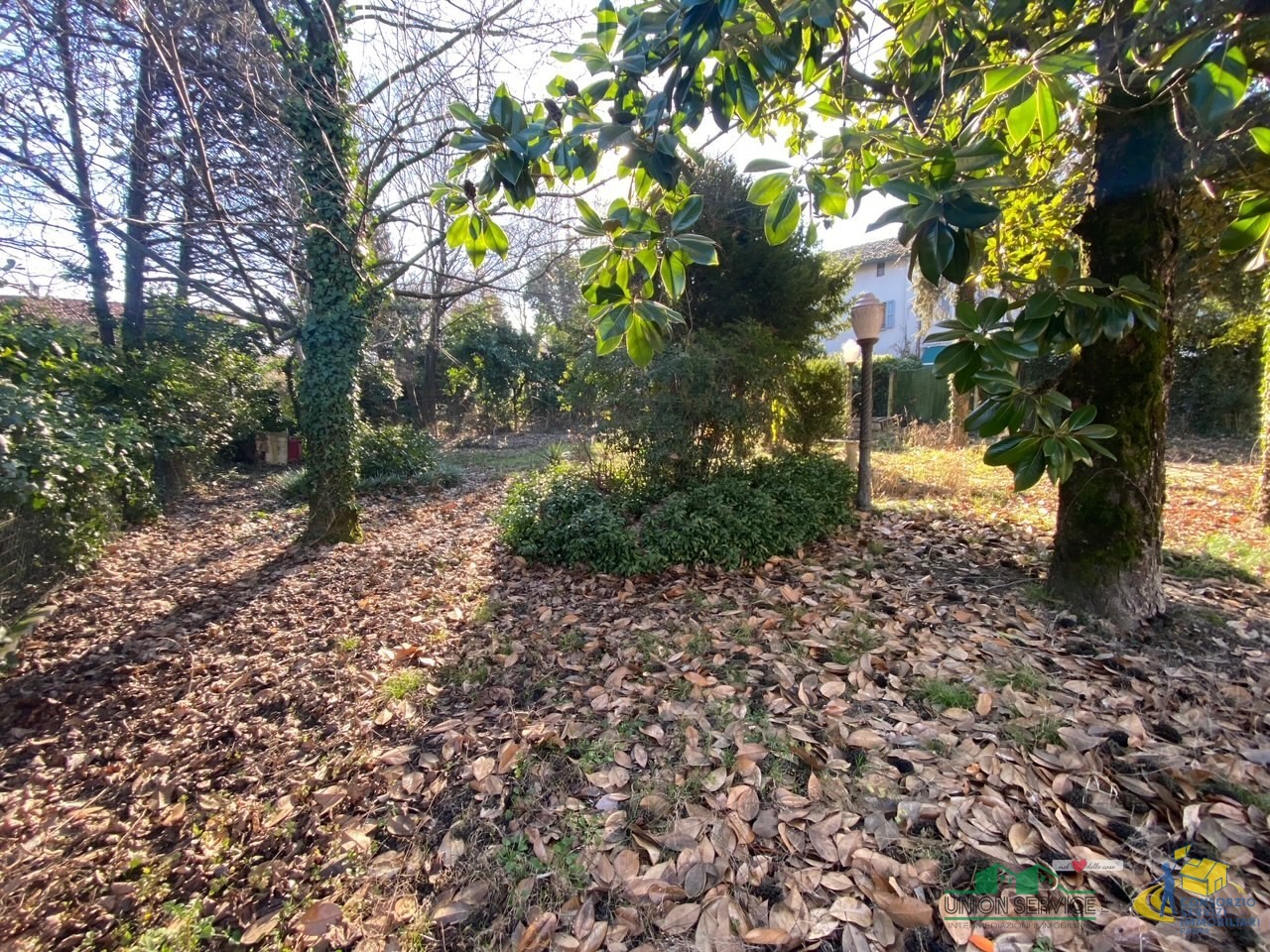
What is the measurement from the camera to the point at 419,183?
5.26 m

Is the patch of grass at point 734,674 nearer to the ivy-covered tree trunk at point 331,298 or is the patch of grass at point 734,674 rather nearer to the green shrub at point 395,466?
the ivy-covered tree trunk at point 331,298

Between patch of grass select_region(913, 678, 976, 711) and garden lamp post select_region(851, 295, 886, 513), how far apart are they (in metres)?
3.03

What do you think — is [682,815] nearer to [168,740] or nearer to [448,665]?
[448,665]

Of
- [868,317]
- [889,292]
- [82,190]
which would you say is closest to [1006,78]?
[868,317]

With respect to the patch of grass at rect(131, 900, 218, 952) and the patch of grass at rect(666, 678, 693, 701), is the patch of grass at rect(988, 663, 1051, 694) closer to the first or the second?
the patch of grass at rect(666, 678, 693, 701)

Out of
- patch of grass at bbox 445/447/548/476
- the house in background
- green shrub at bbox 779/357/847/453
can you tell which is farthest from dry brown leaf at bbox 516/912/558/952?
the house in background

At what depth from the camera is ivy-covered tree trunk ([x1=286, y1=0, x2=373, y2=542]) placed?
4.19 metres

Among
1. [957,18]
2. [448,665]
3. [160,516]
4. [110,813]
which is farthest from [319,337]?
[957,18]

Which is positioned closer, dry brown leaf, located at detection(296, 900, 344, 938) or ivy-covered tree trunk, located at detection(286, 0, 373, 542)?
dry brown leaf, located at detection(296, 900, 344, 938)

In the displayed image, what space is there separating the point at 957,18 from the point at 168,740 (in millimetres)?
4465

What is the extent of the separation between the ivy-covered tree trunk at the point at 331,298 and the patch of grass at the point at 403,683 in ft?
8.58

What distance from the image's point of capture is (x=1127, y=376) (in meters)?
2.52

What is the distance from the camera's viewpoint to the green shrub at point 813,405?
5844 mm

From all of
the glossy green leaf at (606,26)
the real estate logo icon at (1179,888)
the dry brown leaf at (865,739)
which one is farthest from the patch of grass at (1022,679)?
the glossy green leaf at (606,26)
